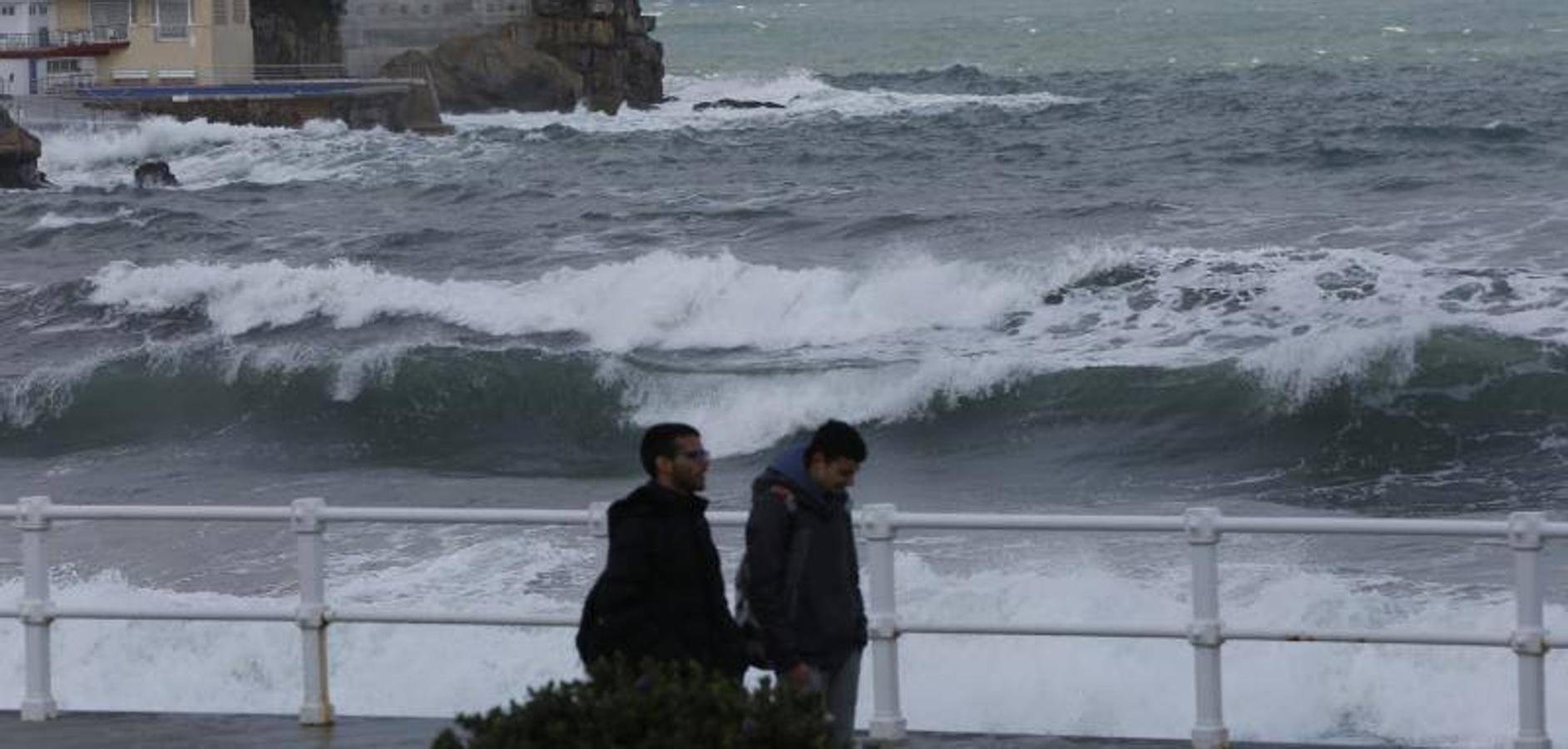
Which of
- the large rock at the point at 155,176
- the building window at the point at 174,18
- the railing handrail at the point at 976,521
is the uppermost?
the building window at the point at 174,18

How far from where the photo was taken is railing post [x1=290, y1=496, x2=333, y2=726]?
9945 millimetres

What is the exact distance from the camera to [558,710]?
6.53 meters

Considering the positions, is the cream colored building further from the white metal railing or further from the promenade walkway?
the white metal railing

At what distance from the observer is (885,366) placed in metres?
26.7

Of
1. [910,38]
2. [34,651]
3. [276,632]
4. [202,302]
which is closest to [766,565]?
[34,651]

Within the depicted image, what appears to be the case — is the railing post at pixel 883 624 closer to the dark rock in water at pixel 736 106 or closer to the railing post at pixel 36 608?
the railing post at pixel 36 608

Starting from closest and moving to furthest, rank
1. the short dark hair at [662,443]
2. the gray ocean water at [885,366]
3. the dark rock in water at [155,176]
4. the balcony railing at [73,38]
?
the short dark hair at [662,443], the gray ocean water at [885,366], the dark rock in water at [155,176], the balcony railing at [73,38]

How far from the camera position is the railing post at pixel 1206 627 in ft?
30.1

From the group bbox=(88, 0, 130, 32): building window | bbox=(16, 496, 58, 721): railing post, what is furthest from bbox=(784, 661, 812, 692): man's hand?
bbox=(88, 0, 130, 32): building window

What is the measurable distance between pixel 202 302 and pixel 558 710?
26.8m

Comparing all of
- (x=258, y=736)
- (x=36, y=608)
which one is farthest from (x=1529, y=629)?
(x=36, y=608)

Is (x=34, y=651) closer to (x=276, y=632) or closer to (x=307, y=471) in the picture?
(x=276, y=632)

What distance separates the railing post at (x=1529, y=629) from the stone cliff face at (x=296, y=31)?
72602 millimetres

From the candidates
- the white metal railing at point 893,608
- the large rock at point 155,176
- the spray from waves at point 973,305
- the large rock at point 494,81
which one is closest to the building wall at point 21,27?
the large rock at point 494,81
